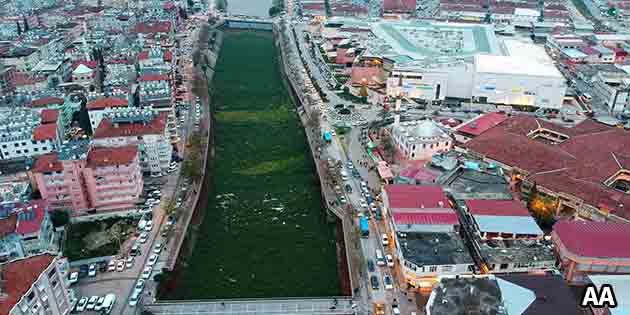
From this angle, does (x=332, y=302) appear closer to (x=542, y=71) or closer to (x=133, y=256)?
(x=133, y=256)

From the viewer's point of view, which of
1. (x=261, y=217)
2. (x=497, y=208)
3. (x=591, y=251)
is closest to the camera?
(x=591, y=251)

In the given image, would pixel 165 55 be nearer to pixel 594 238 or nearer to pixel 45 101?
pixel 45 101

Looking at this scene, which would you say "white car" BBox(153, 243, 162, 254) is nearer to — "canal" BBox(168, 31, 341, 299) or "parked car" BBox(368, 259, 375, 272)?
"canal" BBox(168, 31, 341, 299)

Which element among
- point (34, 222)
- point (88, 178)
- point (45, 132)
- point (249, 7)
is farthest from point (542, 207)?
point (249, 7)

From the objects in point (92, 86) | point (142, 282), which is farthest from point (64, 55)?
point (142, 282)

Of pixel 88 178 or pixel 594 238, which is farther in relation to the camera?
pixel 88 178

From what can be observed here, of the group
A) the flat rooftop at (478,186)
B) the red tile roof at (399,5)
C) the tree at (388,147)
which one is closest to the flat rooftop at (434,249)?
the flat rooftop at (478,186)

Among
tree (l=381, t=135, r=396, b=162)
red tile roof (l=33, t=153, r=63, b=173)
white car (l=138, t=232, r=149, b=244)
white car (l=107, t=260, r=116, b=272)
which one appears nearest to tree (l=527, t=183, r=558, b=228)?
tree (l=381, t=135, r=396, b=162)
